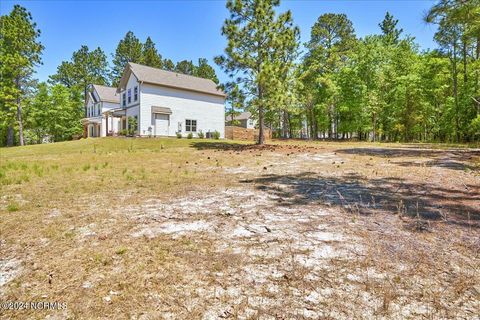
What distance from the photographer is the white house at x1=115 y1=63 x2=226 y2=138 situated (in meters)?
26.9

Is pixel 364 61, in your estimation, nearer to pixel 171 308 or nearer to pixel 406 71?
pixel 406 71

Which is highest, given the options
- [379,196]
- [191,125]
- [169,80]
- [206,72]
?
[206,72]

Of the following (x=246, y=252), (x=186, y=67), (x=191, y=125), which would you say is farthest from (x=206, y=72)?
(x=246, y=252)

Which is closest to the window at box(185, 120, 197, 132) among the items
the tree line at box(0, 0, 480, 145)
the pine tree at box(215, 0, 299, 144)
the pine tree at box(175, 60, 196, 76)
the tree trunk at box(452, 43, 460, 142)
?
the tree line at box(0, 0, 480, 145)

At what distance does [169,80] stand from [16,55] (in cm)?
1566

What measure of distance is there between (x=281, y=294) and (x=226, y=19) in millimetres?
17949

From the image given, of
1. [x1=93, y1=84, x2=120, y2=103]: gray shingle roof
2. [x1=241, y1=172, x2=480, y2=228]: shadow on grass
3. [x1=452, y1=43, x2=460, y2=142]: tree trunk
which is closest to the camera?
[x1=241, y1=172, x2=480, y2=228]: shadow on grass

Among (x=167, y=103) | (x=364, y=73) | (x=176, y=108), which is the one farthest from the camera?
(x=364, y=73)

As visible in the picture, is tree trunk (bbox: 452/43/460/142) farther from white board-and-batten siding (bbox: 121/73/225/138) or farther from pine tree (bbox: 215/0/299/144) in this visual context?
white board-and-batten siding (bbox: 121/73/225/138)

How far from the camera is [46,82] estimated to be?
1710 inches

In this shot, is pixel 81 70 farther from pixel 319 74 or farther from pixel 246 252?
pixel 246 252

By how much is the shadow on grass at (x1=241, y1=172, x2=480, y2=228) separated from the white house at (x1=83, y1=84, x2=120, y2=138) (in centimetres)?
3083

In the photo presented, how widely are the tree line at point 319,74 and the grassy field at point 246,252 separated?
23.2ft

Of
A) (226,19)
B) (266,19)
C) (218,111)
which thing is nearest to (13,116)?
(218,111)
